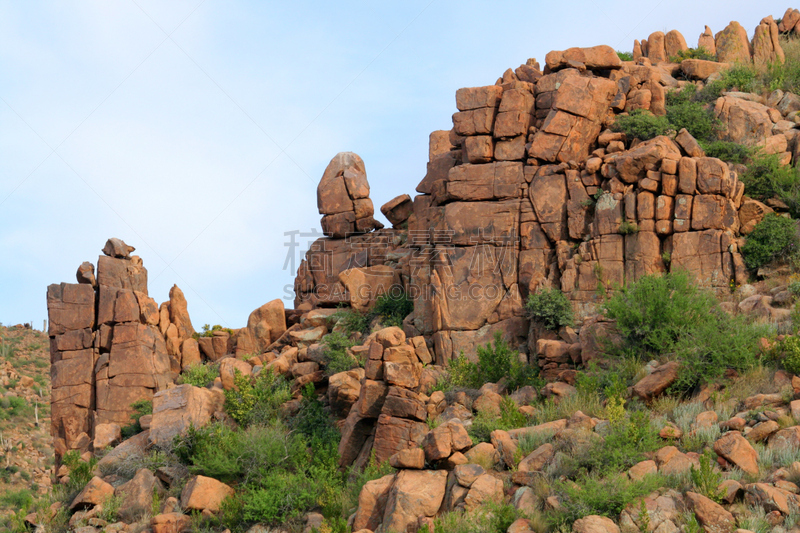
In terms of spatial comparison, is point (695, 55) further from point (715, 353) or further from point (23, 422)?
point (23, 422)

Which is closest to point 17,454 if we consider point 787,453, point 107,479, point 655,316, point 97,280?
point 97,280

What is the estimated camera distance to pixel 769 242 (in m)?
19.4

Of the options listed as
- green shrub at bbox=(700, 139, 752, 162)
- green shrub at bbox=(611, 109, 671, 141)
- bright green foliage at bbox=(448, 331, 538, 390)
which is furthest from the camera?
green shrub at bbox=(611, 109, 671, 141)

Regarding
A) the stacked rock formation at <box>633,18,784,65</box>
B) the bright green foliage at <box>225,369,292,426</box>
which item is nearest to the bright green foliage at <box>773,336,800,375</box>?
the bright green foliage at <box>225,369,292,426</box>

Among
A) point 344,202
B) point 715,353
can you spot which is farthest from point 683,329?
point 344,202

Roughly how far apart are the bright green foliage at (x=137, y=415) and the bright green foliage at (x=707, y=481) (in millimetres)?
16889

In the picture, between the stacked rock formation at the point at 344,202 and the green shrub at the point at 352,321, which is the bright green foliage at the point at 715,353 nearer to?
the green shrub at the point at 352,321

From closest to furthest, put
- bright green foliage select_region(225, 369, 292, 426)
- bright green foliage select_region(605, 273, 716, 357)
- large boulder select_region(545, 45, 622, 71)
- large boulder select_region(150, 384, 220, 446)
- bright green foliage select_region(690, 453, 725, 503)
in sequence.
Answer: bright green foliage select_region(690, 453, 725, 503) < bright green foliage select_region(605, 273, 716, 357) < large boulder select_region(150, 384, 220, 446) < bright green foliage select_region(225, 369, 292, 426) < large boulder select_region(545, 45, 622, 71)

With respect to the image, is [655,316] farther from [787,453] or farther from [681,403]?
[787,453]

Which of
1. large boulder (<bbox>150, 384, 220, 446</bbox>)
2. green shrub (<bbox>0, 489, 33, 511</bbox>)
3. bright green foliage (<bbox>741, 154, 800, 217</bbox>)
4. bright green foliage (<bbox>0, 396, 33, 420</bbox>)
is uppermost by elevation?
bright green foliage (<bbox>741, 154, 800, 217</bbox>)

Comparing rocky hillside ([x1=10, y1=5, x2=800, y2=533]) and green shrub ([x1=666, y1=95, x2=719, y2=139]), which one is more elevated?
green shrub ([x1=666, y1=95, x2=719, y2=139])

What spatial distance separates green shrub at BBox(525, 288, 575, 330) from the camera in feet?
64.7

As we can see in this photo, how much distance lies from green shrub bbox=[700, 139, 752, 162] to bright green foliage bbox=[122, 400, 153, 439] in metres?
18.8

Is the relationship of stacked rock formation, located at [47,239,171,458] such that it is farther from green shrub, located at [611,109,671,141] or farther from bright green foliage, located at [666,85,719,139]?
bright green foliage, located at [666,85,719,139]
